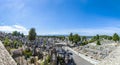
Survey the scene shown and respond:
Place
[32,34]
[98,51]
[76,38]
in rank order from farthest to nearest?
[76,38] → [32,34] → [98,51]

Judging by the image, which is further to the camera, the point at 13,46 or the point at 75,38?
the point at 75,38

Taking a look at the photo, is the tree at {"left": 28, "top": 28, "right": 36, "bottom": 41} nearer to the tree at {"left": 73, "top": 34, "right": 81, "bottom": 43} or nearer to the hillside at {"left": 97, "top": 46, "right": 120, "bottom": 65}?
the tree at {"left": 73, "top": 34, "right": 81, "bottom": 43}

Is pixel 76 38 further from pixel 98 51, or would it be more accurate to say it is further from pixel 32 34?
pixel 32 34

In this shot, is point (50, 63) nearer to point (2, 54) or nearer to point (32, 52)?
point (32, 52)

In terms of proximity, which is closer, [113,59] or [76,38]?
[113,59]

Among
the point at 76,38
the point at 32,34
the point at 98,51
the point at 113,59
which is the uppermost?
the point at 32,34

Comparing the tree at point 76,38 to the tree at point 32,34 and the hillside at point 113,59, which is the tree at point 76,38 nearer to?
the tree at point 32,34

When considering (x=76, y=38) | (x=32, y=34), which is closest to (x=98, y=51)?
(x=32, y=34)

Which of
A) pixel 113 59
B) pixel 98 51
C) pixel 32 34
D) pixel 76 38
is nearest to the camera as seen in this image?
pixel 113 59

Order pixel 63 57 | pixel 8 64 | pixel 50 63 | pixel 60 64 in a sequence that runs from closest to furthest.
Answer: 1. pixel 8 64
2. pixel 50 63
3. pixel 60 64
4. pixel 63 57

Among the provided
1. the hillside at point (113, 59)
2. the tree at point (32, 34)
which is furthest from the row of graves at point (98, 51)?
the hillside at point (113, 59)

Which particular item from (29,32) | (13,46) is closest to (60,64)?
(13,46)
